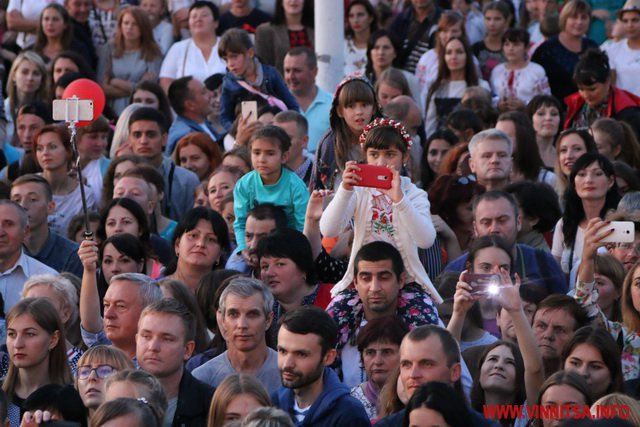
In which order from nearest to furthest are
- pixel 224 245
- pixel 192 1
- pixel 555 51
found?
pixel 224 245
pixel 555 51
pixel 192 1

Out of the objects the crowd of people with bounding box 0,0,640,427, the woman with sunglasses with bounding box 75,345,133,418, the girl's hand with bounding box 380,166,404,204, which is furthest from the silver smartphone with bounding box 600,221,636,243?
the woman with sunglasses with bounding box 75,345,133,418

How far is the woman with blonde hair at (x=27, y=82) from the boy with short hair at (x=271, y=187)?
3748mm

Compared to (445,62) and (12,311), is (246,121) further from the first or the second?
(12,311)

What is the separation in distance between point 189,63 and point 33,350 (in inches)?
245

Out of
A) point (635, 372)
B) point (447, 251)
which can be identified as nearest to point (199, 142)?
point (447, 251)

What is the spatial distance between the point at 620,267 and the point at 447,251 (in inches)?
57.6

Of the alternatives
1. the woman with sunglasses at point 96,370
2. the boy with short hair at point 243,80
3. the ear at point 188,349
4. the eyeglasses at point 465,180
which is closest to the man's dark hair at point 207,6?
the boy with short hair at point 243,80

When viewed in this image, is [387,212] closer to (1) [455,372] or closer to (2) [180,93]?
(1) [455,372]

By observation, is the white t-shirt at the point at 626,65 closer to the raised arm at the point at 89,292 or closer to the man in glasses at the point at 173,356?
the raised arm at the point at 89,292

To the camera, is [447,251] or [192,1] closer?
[447,251]

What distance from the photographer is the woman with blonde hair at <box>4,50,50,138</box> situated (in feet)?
44.4

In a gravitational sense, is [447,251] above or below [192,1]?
below

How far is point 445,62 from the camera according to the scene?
1353cm

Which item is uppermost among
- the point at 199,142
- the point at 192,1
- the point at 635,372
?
the point at 192,1
